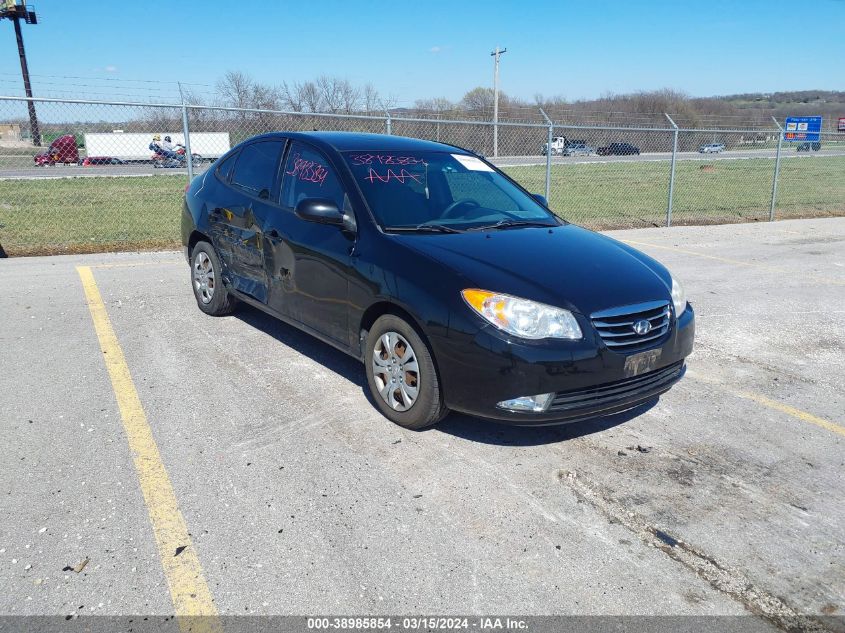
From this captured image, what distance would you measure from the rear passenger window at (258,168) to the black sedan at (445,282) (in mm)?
17

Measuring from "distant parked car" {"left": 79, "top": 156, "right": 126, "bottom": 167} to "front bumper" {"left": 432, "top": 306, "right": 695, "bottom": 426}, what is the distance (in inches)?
541

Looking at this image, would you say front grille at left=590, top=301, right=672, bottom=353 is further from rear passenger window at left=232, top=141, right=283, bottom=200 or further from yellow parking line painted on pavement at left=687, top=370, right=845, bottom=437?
rear passenger window at left=232, top=141, right=283, bottom=200

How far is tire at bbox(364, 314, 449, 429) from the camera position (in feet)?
12.1

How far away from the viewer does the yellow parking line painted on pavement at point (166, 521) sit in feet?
8.13

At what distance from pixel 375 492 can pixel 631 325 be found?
5.24ft

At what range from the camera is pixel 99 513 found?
3.06 meters

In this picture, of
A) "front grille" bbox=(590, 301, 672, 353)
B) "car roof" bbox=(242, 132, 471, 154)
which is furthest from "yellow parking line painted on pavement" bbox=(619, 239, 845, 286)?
"front grille" bbox=(590, 301, 672, 353)

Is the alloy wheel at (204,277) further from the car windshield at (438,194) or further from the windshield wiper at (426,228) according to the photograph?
the windshield wiper at (426,228)

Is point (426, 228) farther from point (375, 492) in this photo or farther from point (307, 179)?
point (375, 492)

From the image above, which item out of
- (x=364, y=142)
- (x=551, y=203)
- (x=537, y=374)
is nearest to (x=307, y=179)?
(x=364, y=142)

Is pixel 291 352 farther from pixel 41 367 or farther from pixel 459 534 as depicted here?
pixel 459 534

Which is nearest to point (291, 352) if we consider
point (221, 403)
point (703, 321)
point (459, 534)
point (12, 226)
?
point (221, 403)

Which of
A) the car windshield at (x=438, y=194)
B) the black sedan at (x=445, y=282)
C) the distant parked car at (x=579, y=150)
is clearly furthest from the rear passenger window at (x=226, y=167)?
the distant parked car at (x=579, y=150)

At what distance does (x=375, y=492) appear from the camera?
130 inches
